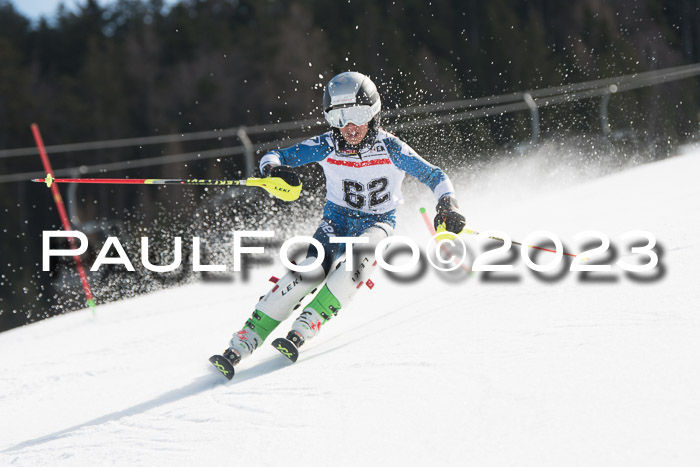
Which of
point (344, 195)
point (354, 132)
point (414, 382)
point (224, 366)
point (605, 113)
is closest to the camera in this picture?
point (414, 382)

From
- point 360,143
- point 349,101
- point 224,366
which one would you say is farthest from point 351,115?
point 224,366

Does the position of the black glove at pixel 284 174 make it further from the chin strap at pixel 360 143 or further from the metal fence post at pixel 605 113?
the metal fence post at pixel 605 113

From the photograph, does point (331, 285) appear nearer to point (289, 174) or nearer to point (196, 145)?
point (289, 174)

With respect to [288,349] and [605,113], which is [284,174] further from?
[605,113]

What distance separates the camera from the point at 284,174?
13.5ft

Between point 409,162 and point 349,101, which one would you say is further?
point 409,162

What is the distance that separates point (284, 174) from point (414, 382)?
1556 mm

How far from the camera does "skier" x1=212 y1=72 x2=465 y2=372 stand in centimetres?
382

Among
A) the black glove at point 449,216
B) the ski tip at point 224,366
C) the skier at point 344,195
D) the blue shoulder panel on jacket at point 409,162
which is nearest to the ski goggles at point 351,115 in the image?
the skier at point 344,195

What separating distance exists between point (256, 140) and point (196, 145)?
363 centimetres

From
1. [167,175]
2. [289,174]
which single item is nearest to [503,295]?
[289,174]

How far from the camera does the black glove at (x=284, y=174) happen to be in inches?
161

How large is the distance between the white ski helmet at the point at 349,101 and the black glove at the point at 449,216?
0.62 m

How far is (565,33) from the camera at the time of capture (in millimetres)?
32750
